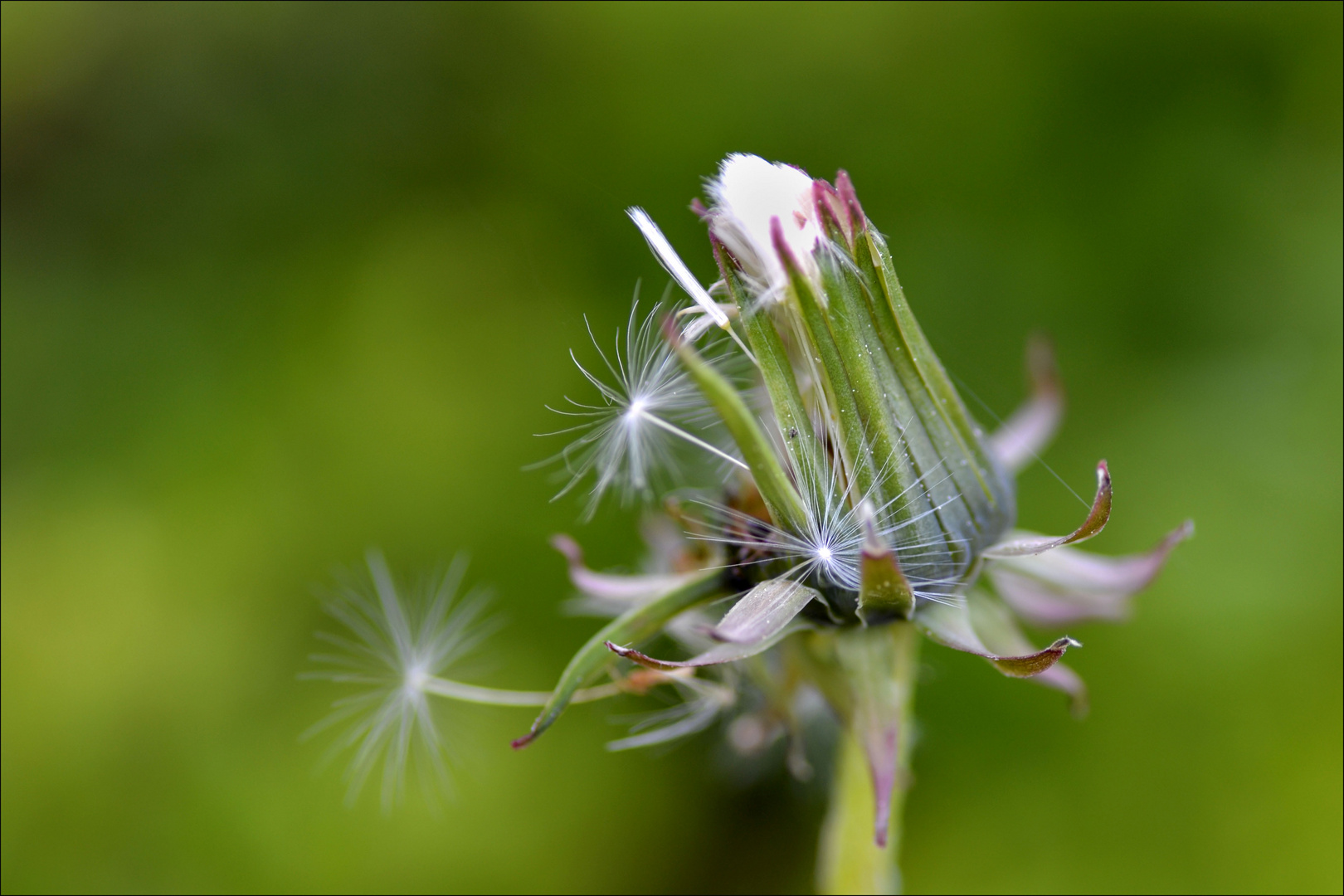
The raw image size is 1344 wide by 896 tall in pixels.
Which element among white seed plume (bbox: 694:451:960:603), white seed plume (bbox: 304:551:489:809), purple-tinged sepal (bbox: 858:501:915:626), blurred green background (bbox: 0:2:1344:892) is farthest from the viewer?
blurred green background (bbox: 0:2:1344:892)

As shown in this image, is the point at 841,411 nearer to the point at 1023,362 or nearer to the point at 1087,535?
the point at 1087,535

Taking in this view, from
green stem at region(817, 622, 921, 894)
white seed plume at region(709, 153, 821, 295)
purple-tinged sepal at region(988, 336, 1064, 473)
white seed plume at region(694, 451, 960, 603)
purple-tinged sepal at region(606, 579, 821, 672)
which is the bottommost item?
green stem at region(817, 622, 921, 894)

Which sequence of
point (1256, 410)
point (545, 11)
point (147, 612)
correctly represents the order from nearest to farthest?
point (1256, 410) → point (147, 612) → point (545, 11)

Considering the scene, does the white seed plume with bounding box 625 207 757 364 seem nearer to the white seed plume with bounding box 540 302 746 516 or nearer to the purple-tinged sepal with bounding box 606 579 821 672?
the white seed plume with bounding box 540 302 746 516

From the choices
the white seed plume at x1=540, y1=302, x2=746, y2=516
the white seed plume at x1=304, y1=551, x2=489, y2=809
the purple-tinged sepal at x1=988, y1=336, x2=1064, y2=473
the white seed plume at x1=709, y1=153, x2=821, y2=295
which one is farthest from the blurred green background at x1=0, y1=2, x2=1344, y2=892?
the white seed plume at x1=709, y1=153, x2=821, y2=295

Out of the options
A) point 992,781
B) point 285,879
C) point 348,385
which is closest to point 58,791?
point 285,879

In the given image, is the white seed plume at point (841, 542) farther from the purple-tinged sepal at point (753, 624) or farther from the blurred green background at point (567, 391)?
the blurred green background at point (567, 391)

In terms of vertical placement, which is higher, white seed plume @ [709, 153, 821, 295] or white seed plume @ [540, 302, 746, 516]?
white seed plume @ [709, 153, 821, 295]
